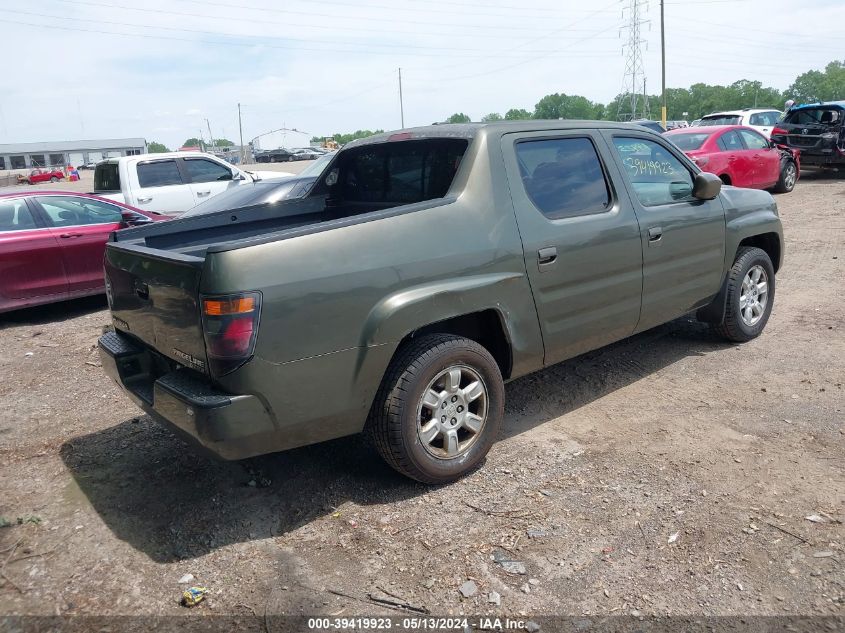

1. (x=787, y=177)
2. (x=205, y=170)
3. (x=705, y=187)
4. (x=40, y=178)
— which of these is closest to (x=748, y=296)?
(x=705, y=187)

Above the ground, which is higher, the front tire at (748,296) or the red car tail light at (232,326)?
the red car tail light at (232,326)

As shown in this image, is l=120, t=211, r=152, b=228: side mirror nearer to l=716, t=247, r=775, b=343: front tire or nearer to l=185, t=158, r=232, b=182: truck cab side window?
l=185, t=158, r=232, b=182: truck cab side window

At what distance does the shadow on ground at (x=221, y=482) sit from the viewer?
3.31m

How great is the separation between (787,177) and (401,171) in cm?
1344

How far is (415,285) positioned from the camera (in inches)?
130

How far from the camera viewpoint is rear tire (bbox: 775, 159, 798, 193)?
1462 centimetres

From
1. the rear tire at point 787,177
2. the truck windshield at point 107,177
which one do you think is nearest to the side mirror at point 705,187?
the truck windshield at point 107,177

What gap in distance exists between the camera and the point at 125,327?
3777mm

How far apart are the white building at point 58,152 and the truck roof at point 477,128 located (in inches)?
3126

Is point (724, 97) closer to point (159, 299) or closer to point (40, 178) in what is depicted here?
point (40, 178)

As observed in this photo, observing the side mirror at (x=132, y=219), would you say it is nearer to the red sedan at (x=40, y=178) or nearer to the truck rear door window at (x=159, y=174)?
the truck rear door window at (x=159, y=174)

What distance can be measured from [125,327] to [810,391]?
4.29m

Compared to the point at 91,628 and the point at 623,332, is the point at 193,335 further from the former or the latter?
the point at 623,332

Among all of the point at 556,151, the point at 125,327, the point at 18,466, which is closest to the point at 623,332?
the point at 556,151
